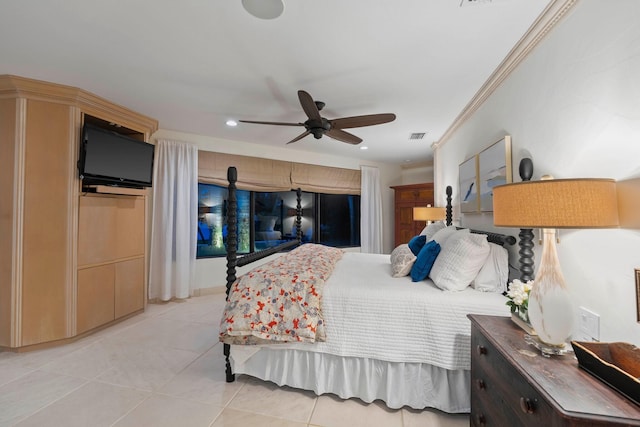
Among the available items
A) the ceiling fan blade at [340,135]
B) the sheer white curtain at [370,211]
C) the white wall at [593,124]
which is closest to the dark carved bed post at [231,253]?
the ceiling fan blade at [340,135]

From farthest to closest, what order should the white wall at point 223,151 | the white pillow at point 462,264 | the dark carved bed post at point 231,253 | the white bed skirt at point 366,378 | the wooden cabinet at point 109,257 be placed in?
1. the white wall at point 223,151
2. the wooden cabinet at point 109,257
3. the dark carved bed post at point 231,253
4. the white pillow at point 462,264
5. the white bed skirt at point 366,378

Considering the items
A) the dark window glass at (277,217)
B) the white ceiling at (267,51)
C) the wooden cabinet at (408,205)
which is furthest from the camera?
the wooden cabinet at (408,205)

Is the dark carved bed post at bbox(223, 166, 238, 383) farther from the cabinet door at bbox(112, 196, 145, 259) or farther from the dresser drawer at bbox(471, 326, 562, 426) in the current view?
the cabinet door at bbox(112, 196, 145, 259)

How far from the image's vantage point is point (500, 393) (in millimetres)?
1128

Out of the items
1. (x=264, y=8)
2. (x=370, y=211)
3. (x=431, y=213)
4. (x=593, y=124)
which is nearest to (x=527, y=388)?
(x=593, y=124)

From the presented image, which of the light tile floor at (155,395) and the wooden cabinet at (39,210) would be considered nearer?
the light tile floor at (155,395)

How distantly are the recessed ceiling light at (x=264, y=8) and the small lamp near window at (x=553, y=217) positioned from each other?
1.56m

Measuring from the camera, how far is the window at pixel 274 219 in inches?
171

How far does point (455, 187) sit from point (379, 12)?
8.41ft

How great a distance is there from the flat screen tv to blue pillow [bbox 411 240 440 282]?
10.6ft

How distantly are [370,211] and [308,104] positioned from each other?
356 centimetres

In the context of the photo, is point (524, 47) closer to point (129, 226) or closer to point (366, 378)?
point (366, 378)

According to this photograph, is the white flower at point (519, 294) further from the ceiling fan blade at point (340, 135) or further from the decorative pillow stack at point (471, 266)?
the ceiling fan blade at point (340, 135)

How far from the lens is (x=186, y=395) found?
1855 mm
